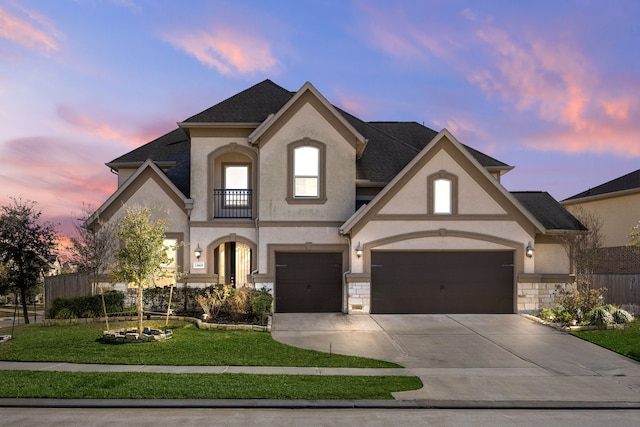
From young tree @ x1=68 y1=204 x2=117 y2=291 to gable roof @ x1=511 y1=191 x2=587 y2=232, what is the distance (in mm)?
18159

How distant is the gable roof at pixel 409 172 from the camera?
19859 millimetres

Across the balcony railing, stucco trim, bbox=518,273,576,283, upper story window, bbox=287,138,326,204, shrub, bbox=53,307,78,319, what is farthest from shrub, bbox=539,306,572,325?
shrub, bbox=53,307,78,319

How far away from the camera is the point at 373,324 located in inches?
707

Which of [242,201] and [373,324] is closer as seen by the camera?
[373,324]

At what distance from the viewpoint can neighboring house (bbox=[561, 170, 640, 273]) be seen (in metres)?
30.2

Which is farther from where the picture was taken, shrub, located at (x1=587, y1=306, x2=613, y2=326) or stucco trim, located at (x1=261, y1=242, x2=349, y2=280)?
stucco trim, located at (x1=261, y1=242, x2=349, y2=280)

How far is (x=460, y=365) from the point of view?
12344mm

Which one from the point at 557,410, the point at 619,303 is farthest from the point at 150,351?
the point at 619,303

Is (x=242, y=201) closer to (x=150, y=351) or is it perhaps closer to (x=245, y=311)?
(x=245, y=311)

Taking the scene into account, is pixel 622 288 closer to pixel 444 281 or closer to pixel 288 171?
pixel 444 281

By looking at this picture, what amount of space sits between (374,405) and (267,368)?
3375 mm

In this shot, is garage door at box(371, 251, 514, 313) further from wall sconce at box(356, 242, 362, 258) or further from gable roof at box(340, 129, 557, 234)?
gable roof at box(340, 129, 557, 234)

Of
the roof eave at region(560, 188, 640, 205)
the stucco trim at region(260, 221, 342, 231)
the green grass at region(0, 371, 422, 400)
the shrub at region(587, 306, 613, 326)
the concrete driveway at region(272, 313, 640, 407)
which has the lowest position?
the concrete driveway at region(272, 313, 640, 407)

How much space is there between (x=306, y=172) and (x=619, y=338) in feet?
41.7
